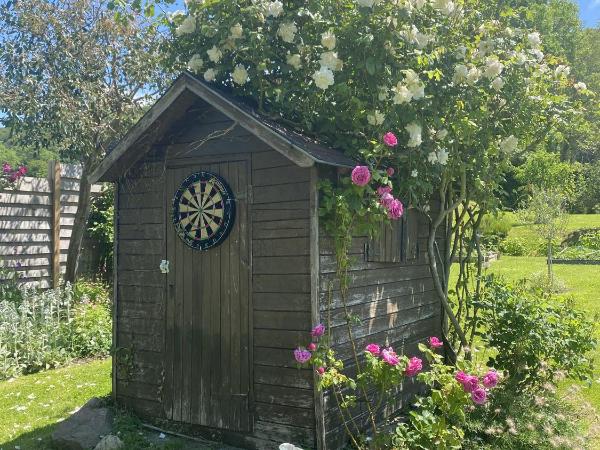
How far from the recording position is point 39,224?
928 centimetres

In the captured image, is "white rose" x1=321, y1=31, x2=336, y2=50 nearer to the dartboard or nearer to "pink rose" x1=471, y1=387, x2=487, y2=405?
the dartboard

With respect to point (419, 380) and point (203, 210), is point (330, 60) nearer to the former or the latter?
point (203, 210)

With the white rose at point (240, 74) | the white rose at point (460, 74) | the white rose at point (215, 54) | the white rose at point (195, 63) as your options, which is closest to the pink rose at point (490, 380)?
the white rose at point (460, 74)

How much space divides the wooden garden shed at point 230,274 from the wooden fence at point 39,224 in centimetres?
395

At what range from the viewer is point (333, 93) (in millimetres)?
5145

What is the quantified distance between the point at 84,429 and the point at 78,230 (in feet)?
16.9

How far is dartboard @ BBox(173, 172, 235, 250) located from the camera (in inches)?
198

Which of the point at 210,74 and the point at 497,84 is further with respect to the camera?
the point at 497,84

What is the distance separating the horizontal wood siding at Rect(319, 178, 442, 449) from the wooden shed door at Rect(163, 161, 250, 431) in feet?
2.53

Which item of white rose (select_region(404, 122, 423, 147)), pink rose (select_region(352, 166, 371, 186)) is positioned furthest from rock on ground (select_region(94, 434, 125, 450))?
white rose (select_region(404, 122, 423, 147))

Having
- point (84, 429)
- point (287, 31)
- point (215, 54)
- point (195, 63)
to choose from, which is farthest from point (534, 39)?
point (84, 429)

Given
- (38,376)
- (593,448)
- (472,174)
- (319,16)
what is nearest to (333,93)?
(319,16)

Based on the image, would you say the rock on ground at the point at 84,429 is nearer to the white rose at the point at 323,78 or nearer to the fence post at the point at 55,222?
the white rose at the point at 323,78

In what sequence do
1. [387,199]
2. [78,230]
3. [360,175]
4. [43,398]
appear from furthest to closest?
[78,230] → [43,398] → [387,199] → [360,175]
